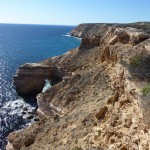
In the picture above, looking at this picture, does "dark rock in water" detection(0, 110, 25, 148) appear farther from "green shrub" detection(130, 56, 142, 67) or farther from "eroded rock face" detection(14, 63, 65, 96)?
"green shrub" detection(130, 56, 142, 67)

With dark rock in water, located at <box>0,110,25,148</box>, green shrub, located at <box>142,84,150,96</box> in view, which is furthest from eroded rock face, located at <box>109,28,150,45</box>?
green shrub, located at <box>142,84,150,96</box>

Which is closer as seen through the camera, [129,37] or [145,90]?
[145,90]

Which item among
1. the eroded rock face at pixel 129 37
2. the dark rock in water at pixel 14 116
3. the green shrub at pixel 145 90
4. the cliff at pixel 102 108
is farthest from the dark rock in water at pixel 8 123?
the green shrub at pixel 145 90

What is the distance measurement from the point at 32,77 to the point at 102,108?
43.7 meters

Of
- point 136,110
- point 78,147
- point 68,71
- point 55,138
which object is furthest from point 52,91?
point 136,110

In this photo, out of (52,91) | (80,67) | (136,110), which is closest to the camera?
(136,110)

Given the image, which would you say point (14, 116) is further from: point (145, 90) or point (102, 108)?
point (145, 90)

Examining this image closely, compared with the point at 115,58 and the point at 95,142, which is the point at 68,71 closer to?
the point at 115,58

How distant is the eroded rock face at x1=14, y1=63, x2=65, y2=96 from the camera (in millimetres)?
68312

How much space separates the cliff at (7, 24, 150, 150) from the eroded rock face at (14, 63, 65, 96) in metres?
14.3

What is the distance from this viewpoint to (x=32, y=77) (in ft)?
226

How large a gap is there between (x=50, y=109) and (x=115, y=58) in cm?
1155

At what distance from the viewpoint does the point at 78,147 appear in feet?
77.9

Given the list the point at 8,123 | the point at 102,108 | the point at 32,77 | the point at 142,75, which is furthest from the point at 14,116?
the point at 142,75
